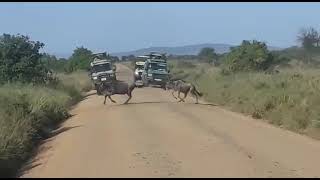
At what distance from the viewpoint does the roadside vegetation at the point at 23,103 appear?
15508mm

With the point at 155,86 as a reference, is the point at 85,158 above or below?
above

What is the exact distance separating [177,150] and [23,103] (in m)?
9.58

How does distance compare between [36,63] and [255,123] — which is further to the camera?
[36,63]

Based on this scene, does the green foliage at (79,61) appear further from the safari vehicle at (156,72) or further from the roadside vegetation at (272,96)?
the roadside vegetation at (272,96)

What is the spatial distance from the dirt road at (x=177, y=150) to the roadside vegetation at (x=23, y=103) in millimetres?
604

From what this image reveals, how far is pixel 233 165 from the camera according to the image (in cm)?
1275

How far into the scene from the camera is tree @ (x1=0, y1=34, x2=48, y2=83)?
38.0 meters

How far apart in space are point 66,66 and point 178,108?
206 feet

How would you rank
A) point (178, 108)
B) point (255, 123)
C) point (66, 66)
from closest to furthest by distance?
point (255, 123), point (178, 108), point (66, 66)

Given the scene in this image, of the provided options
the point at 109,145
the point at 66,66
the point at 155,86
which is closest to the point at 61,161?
the point at 109,145

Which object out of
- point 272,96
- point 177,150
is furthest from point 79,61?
point 177,150

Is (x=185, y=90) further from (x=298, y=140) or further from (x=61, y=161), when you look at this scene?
(x=61, y=161)

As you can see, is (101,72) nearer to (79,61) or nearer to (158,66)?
(158,66)

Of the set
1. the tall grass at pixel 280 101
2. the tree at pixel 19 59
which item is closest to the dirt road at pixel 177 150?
the tall grass at pixel 280 101
